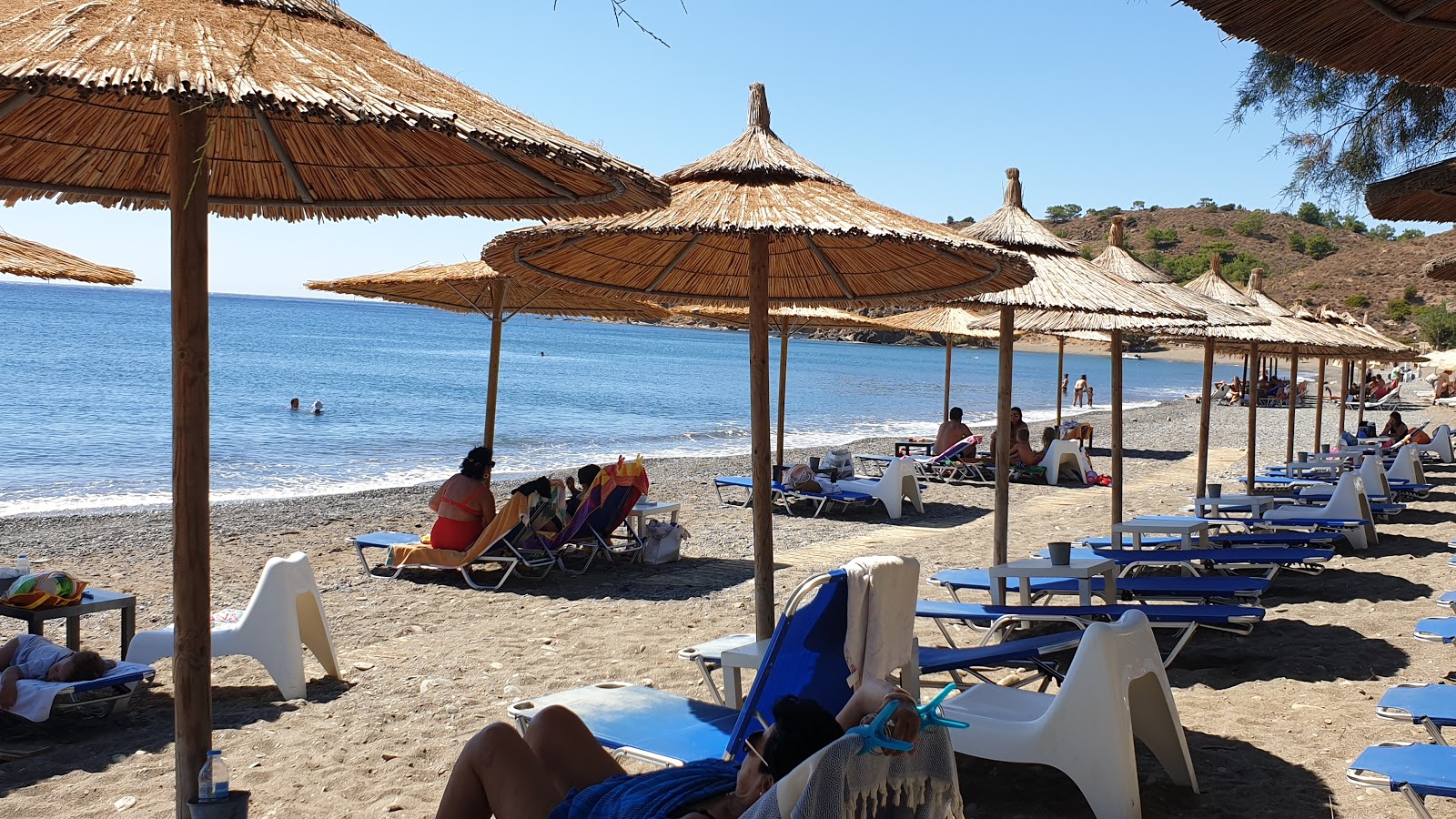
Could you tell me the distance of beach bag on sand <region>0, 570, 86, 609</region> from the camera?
16.1ft

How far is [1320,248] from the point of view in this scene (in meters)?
81.3

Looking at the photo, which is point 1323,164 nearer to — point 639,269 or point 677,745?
point 639,269

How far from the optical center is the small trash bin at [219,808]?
254 centimetres

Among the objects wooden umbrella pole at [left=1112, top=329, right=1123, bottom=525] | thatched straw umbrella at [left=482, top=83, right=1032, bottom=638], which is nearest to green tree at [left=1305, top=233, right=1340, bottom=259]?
wooden umbrella pole at [left=1112, top=329, right=1123, bottom=525]

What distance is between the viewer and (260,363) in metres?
50.1

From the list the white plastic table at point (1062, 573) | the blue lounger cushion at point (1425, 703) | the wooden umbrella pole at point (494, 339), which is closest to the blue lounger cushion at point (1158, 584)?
the white plastic table at point (1062, 573)

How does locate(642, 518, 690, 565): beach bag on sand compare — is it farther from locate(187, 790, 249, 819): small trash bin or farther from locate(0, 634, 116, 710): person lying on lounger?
locate(187, 790, 249, 819): small trash bin

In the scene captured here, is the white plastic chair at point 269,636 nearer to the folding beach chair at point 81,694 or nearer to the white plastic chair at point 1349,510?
the folding beach chair at point 81,694

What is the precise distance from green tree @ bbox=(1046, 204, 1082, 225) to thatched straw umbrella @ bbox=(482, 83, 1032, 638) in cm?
11191

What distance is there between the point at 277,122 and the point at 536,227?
1.10 metres

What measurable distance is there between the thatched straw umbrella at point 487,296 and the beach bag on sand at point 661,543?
1.49 m

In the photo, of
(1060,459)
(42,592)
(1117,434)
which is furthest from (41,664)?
(1060,459)

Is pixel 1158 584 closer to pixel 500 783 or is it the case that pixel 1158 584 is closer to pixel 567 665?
pixel 567 665

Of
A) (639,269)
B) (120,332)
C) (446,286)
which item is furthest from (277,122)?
(120,332)
